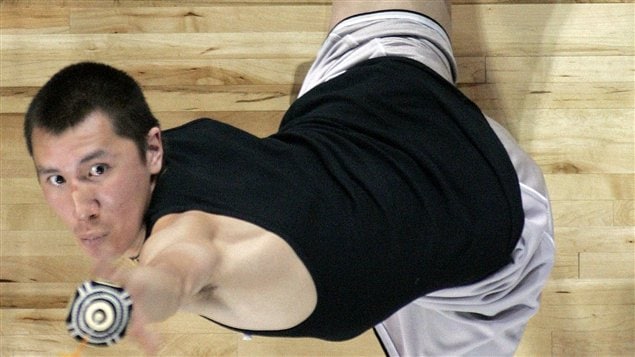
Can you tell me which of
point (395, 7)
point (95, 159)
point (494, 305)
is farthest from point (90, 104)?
point (494, 305)

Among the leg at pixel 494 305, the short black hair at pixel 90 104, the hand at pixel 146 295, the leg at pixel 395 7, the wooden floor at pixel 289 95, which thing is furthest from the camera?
the wooden floor at pixel 289 95

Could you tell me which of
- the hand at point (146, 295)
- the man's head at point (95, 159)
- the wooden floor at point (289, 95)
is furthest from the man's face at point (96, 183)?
the wooden floor at point (289, 95)

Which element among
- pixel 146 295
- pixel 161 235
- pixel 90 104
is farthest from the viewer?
pixel 90 104

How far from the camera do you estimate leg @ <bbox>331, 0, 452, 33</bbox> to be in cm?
138

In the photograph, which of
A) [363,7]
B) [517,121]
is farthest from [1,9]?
[517,121]

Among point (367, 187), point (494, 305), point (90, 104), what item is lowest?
point (494, 305)

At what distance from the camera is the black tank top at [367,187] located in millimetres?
1010

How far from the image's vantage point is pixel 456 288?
128 centimetres

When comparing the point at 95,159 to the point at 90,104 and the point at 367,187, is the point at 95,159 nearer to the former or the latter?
the point at 90,104

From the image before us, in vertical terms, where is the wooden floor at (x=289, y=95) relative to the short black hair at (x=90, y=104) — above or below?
below

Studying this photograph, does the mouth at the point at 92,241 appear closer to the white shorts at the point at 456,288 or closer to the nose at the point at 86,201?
the nose at the point at 86,201

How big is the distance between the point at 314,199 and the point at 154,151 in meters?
0.19

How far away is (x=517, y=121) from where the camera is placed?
163cm

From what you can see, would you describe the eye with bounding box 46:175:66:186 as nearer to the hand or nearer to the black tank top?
the black tank top
